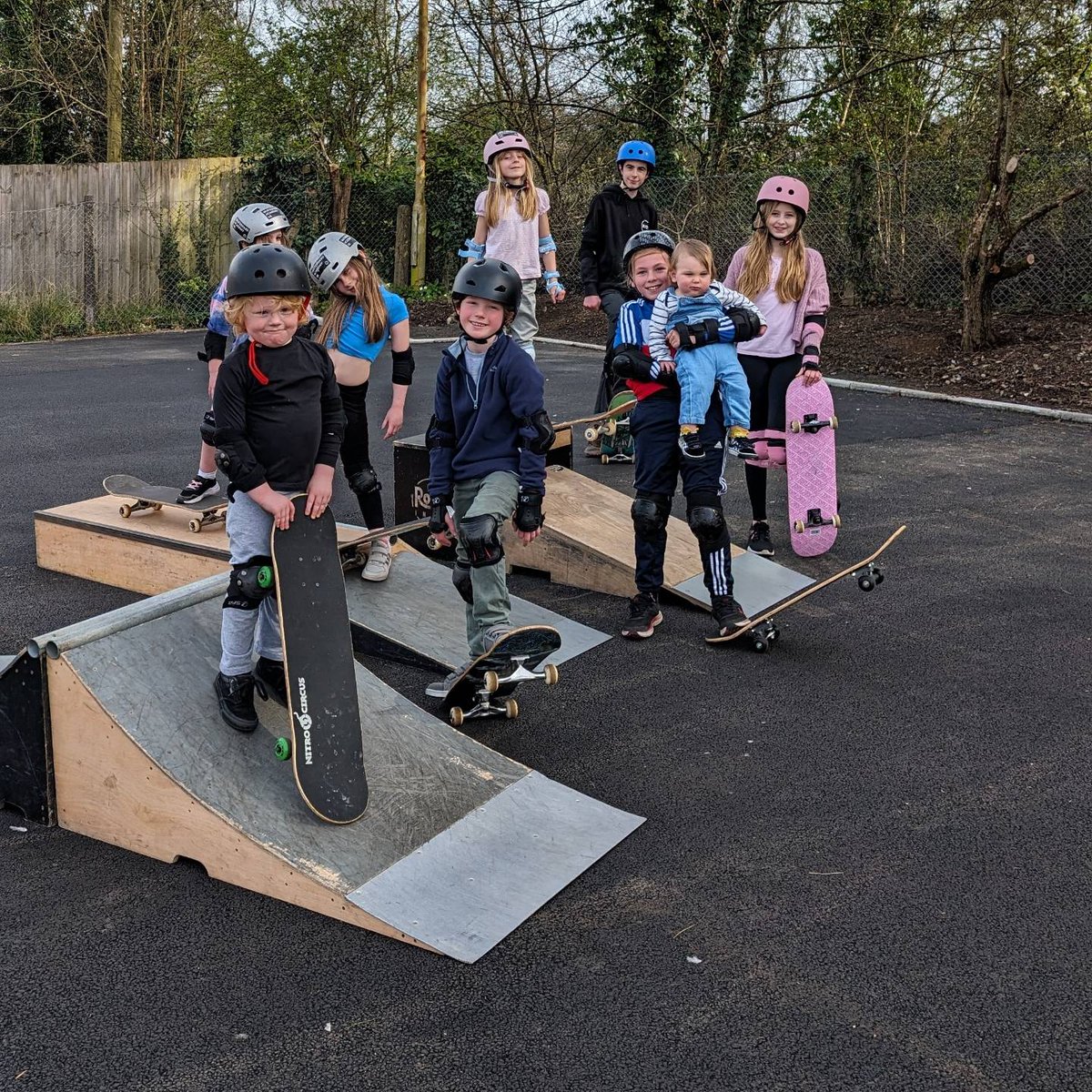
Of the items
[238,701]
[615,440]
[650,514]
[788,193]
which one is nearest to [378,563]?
[650,514]

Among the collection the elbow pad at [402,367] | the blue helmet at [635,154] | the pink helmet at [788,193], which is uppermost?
the blue helmet at [635,154]

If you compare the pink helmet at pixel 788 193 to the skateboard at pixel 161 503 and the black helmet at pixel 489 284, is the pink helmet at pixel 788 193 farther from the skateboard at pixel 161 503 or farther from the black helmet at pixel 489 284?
the skateboard at pixel 161 503

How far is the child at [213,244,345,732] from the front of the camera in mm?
3869

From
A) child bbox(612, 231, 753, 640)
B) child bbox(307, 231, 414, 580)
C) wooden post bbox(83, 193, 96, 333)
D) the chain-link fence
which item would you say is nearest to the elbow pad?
child bbox(307, 231, 414, 580)

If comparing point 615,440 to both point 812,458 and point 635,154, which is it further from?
point 812,458

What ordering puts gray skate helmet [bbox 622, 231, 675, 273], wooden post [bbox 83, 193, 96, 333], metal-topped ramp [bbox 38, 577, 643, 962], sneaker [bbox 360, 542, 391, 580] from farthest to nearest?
wooden post [bbox 83, 193, 96, 333] < sneaker [bbox 360, 542, 391, 580] < gray skate helmet [bbox 622, 231, 675, 273] < metal-topped ramp [bbox 38, 577, 643, 962]

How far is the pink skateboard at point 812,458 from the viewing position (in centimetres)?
650

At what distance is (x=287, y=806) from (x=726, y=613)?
8.34ft

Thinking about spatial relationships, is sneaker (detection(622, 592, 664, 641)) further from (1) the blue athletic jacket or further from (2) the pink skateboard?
(2) the pink skateboard

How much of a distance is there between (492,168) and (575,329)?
9.60m

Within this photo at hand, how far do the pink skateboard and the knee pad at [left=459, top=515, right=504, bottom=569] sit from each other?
2528mm

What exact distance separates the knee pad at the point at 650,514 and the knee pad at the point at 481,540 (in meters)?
1.08

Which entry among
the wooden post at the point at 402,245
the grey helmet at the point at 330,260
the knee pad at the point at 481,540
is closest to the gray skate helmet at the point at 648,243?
the grey helmet at the point at 330,260

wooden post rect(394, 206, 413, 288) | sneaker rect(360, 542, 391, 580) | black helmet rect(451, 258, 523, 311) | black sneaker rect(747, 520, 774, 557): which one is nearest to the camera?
black helmet rect(451, 258, 523, 311)
